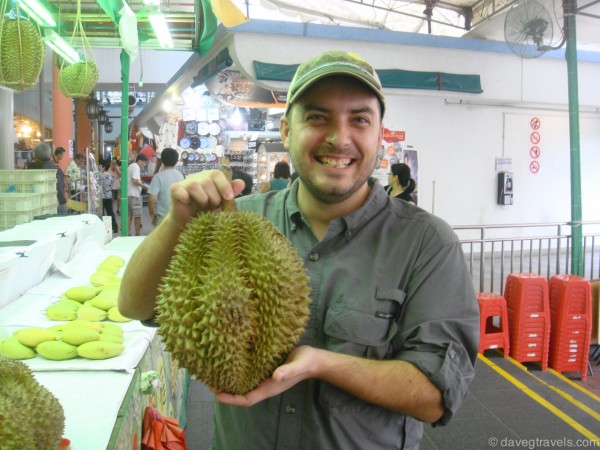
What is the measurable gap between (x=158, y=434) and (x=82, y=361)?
0.50 meters

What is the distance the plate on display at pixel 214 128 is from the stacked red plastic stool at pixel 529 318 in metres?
8.26

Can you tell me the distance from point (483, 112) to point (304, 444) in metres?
8.66

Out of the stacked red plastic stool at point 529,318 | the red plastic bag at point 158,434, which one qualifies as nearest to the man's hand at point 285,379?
the red plastic bag at point 158,434

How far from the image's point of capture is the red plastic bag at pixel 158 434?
2375mm

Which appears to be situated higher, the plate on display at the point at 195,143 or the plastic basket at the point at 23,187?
the plate on display at the point at 195,143

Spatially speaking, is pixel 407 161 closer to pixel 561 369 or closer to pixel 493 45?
pixel 493 45

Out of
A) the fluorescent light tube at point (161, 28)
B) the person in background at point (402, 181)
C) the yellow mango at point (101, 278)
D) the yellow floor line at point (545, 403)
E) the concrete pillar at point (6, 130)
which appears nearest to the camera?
the yellow mango at point (101, 278)

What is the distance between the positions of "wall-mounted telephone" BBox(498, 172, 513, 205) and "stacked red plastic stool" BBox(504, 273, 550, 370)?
4.15m

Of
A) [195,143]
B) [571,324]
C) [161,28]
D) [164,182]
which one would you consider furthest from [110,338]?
[195,143]

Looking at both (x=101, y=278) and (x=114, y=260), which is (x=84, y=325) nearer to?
(x=101, y=278)

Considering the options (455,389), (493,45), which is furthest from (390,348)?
(493,45)

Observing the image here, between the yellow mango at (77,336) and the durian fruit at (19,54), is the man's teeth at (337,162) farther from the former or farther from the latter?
the durian fruit at (19,54)

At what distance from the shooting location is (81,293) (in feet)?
10.2

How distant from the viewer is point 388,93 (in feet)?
26.1
